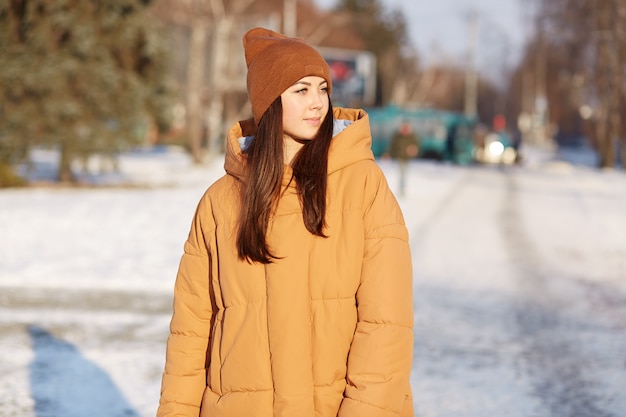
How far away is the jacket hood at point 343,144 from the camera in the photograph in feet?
8.71

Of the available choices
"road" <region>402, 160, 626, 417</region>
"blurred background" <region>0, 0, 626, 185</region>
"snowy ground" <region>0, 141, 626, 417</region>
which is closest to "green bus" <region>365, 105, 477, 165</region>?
"blurred background" <region>0, 0, 626, 185</region>

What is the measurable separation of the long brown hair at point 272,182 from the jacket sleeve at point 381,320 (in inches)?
5.6

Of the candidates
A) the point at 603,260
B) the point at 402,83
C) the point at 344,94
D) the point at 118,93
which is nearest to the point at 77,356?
the point at 603,260

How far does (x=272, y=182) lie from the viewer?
8.64ft

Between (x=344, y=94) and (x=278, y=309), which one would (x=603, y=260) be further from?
(x=344, y=94)

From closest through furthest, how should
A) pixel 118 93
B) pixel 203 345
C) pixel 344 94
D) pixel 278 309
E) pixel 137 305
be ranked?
1. pixel 278 309
2. pixel 203 345
3. pixel 137 305
4. pixel 118 93
5. pixel 344 94

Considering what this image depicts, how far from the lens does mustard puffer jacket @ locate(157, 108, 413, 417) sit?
2555 millimetres

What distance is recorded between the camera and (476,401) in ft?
18.2

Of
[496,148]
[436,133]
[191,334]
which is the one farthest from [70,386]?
[436,133]

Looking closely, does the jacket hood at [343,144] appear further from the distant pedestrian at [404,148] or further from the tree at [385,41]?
the tree at [385,41]

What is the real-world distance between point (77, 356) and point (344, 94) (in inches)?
1726

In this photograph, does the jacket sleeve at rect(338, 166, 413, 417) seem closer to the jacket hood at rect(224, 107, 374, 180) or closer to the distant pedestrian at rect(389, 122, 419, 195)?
the jacket hood at rect(224, 107, 374, 180)

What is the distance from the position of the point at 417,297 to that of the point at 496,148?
37.4 metres

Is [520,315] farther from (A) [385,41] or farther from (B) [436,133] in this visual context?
(A) [385,41]
